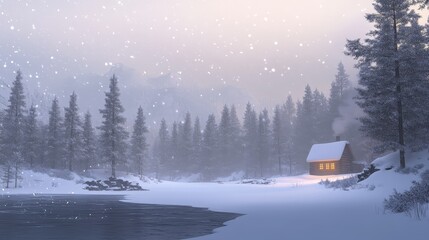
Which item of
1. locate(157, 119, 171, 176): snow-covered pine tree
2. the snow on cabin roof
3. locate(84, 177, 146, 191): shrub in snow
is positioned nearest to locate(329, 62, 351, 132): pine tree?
the snow on cabin roof

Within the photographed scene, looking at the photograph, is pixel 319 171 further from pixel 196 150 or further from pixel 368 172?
pixel 196 150

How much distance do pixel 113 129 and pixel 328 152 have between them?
117ft

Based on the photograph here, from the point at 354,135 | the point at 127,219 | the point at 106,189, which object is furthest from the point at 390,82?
the point at 354,135

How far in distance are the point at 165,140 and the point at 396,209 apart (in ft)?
366

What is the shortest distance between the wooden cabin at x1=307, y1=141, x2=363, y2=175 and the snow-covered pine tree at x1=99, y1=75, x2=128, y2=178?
1277 inches

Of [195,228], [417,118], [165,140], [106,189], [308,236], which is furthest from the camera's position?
[165,140]

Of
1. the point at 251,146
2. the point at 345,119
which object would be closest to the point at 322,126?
the point at 345,119

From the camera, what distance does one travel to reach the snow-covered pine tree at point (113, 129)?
58.3 m

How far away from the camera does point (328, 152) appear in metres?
69.8

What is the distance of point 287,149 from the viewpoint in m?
98.8

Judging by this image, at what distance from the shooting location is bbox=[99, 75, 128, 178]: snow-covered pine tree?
191 feet

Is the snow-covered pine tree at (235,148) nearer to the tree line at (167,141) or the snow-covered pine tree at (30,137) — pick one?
the tree line at (167,141)

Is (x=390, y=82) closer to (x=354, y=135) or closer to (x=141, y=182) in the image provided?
(x=141, y=182)

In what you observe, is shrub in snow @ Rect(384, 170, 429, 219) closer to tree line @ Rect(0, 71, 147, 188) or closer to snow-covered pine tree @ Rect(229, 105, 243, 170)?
tree line @ Rect(0, 71, 147, 188)
